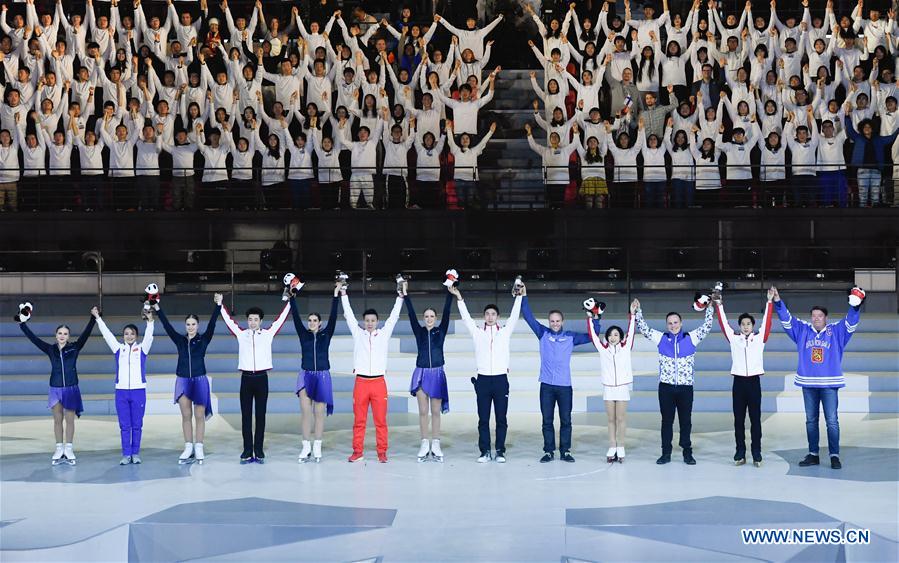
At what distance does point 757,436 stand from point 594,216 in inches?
285

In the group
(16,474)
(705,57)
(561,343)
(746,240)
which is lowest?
(16,474)

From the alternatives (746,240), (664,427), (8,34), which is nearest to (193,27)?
(8,34)

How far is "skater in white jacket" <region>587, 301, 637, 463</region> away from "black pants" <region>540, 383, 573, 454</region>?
435 mm

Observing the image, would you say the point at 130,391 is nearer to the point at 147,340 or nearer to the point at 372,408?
the point at 147,340

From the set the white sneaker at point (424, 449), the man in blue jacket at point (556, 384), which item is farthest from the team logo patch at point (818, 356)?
the white sneaker at point (424, 449)

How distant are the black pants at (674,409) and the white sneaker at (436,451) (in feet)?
7.90

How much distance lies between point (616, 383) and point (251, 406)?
4.02 meters

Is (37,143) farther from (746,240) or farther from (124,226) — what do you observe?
(746,240)

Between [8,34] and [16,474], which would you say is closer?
[16,474]

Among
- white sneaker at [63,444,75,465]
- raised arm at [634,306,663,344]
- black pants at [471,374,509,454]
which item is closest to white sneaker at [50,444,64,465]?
white sneaker at [63,444,75,465]

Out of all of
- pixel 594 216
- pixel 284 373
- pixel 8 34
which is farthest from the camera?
pixel 8 34

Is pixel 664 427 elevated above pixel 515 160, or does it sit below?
below

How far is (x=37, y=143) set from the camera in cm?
2017

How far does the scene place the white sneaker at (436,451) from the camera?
13469 millimetres
